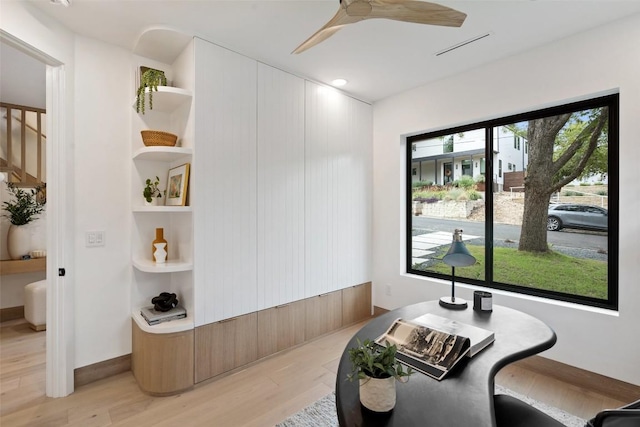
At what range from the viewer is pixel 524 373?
2.51m

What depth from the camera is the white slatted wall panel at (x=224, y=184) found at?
2.37 metres

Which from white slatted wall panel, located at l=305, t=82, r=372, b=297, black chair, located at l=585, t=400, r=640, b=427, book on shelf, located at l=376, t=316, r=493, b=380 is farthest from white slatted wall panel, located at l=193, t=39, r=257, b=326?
black chair, located at l=585, t=400, r=640, b=427

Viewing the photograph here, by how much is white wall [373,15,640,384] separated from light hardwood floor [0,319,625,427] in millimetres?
346

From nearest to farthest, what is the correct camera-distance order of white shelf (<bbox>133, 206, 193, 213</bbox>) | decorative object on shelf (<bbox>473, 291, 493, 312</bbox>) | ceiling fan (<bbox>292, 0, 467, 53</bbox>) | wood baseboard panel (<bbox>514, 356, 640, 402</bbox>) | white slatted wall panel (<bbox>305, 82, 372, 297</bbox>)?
ceiling fan (<bbox>292, 0, 467, 53</bbox>)
decorative object on shelf (<bbox>473, 291, 493, 312</bbox>)
wood baseboard panel (<bbox>514, 356, 640, 402</bbox>)
white shelf (<bbox>133, 206, 193, 213</bbox>)
white slatted wall panel (<bbox>305, 82, 372, 297</bbox>)

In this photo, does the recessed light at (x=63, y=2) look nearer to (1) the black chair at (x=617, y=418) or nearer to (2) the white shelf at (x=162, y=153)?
(2) the white shelf at (x=162, y=153)

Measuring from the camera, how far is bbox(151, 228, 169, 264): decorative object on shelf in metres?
2.46

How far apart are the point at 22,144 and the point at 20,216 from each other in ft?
2.89

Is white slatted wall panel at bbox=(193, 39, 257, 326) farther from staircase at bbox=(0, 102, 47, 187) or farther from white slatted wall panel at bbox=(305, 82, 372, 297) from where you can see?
staircase at bbox=(0, 102, 47, 187)

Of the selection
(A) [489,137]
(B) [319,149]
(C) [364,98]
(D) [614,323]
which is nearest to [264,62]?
(B) [319,149]

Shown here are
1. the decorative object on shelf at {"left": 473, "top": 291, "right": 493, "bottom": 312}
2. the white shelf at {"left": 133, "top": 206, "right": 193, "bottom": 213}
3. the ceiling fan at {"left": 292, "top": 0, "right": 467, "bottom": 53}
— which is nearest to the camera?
the ceiling fan at {"left": 292, "top": 0, "right": 467, "bottom": 53}

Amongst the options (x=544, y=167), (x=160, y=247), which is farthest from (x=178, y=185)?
(x=544, y=167)

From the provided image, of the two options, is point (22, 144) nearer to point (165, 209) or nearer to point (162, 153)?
point (162, 153)

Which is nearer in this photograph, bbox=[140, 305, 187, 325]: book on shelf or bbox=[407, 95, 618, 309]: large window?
bbox=[140, 305, 187, 325]: book on shelf

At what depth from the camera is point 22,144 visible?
3732mm
